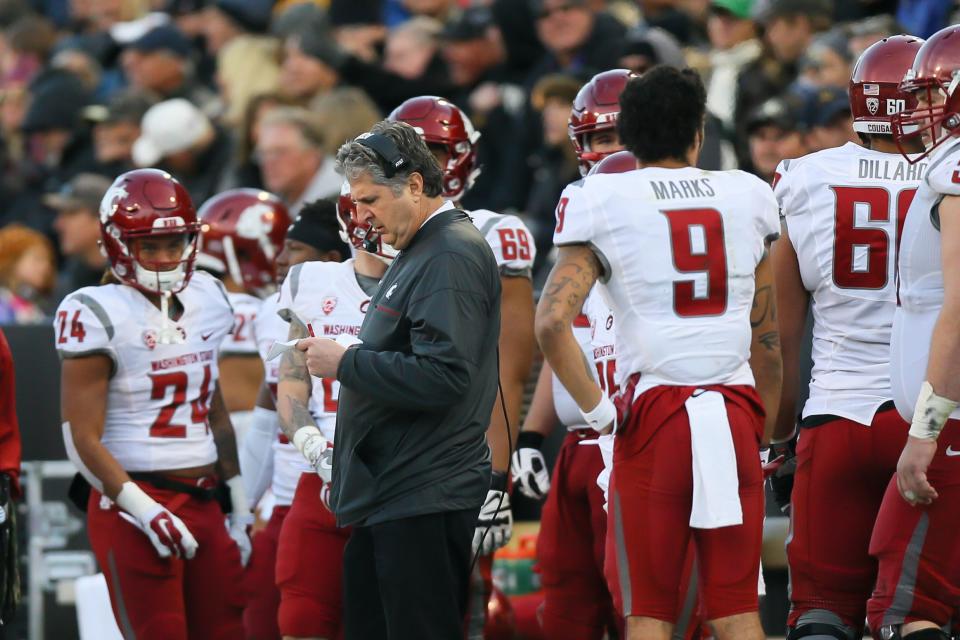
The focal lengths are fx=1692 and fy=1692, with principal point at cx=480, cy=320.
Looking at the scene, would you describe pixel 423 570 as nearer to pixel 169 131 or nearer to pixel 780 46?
pixel 780 46

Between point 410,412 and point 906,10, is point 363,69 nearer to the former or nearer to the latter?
point 906,10

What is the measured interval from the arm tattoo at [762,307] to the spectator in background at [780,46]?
4.33m

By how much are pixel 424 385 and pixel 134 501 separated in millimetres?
1762

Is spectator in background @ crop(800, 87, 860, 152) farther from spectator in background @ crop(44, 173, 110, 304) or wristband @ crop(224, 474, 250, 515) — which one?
spectator in background @ crop(44, 173, 110, 304)

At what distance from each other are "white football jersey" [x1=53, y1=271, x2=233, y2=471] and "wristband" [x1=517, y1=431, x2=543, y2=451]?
1.18 m

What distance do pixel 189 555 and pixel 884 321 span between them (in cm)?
256

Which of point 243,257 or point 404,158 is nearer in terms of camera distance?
point 404,158

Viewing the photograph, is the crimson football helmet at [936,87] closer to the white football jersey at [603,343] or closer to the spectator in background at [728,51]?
the white football jersey at [603,343]

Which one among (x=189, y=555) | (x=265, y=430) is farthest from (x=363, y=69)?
(x=189, y=555)

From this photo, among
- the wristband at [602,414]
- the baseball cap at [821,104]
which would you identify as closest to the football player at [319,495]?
the wristband at [602,414]

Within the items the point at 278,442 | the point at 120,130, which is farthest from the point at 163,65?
the point at 278,442

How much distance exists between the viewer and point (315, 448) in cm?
555

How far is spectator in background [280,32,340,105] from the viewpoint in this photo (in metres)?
11.4

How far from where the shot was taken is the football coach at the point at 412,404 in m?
4.73
